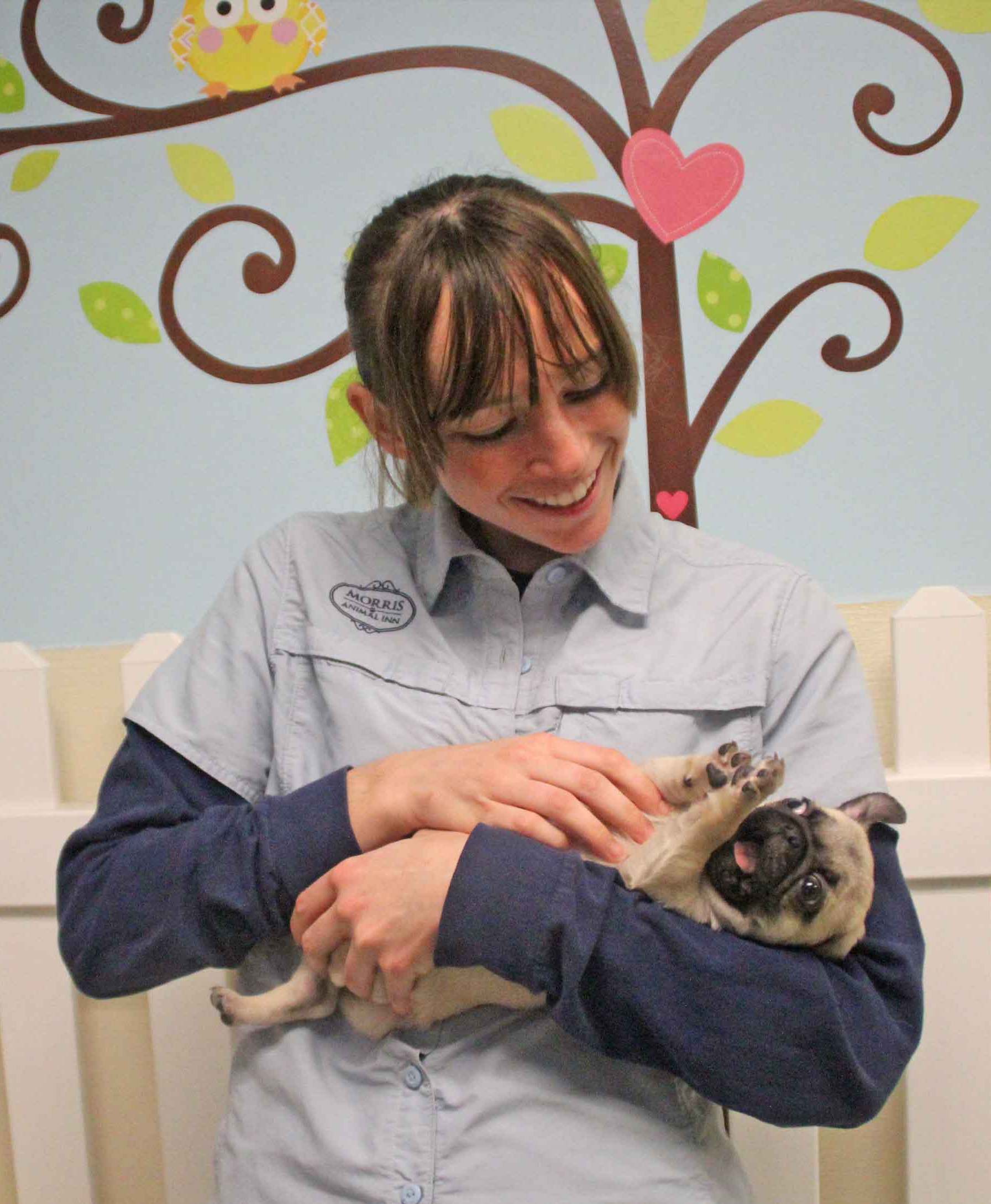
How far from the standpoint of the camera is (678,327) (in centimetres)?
142

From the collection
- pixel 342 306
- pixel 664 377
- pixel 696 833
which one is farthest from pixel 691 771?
pixel 342 306

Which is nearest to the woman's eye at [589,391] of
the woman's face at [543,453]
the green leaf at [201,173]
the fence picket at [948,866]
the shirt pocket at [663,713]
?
the woman's face at [543,453]

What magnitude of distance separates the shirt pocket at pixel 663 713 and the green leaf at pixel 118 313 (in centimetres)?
91

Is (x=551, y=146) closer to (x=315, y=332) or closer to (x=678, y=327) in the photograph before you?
(x=678, y=327)

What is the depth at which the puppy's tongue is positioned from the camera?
2.88ft

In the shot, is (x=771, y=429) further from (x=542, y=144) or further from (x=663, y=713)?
(x=663, y=713)

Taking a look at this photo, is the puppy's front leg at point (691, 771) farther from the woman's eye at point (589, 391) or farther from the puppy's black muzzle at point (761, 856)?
the woman's eye at point (589, 391)

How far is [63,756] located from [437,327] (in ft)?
3.31

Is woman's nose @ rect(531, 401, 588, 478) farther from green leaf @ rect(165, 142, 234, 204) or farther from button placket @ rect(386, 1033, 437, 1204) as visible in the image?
green leaf @ rect(165, 142, 234, 204)

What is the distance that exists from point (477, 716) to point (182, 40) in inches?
43.5

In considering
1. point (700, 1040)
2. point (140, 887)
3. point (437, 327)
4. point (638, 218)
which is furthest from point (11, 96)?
point (700, 1040)

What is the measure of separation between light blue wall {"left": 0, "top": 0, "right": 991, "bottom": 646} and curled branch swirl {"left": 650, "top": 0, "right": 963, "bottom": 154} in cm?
1

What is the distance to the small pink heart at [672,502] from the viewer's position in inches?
56.7

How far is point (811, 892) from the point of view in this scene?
830 millimetres
